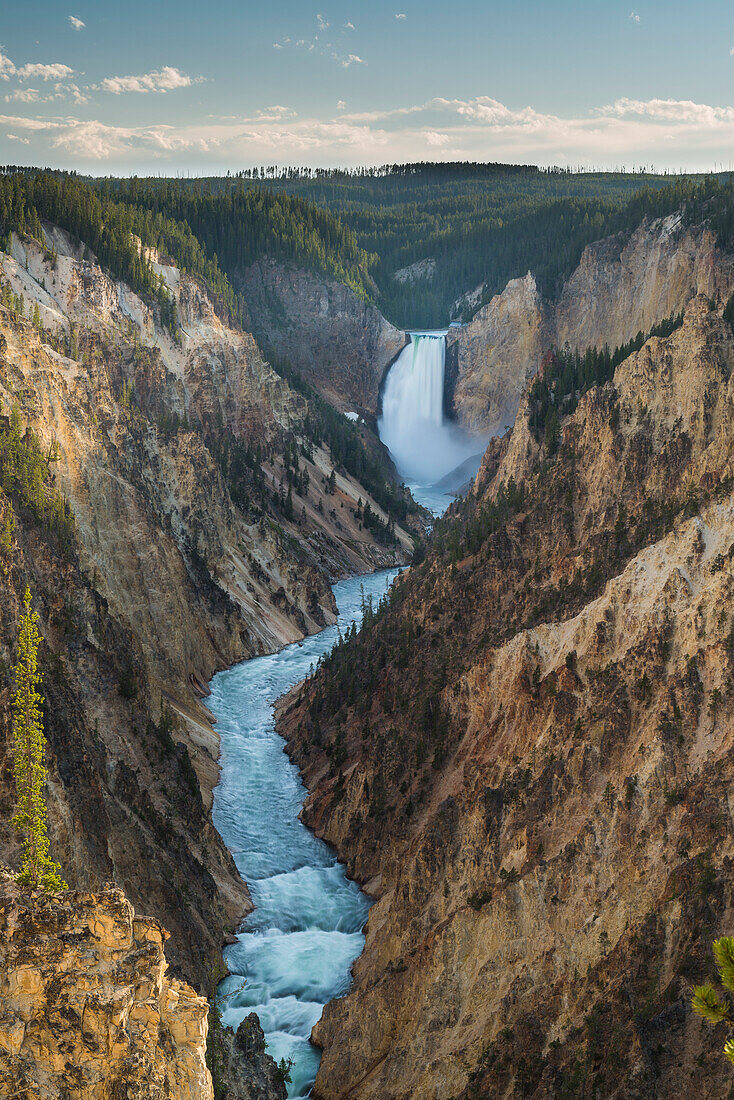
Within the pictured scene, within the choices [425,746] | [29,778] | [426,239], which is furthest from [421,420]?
[29,778]

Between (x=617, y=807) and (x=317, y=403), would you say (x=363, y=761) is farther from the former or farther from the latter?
(x=317, y=403)

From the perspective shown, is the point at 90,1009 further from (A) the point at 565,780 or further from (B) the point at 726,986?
(A) the point at 565,780

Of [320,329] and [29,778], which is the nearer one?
[29,778]

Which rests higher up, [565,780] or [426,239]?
[426,239]

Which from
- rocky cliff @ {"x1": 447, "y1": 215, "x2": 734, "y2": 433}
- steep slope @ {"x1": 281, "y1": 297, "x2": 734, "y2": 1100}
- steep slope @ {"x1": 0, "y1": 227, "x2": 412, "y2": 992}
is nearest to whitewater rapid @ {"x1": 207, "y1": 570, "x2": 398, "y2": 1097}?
steep slope @ {"x1": 281, "y1": 297, "x2": 734, "y2": 1100}

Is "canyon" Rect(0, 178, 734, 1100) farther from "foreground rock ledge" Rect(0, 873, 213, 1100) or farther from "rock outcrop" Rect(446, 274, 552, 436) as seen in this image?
"rock outcrop" Rect(446, 274, 552, 436)

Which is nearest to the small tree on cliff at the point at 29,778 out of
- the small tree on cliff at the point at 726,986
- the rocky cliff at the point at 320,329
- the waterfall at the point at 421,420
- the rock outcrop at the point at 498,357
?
the small tree on cliff at the point at 726,986
